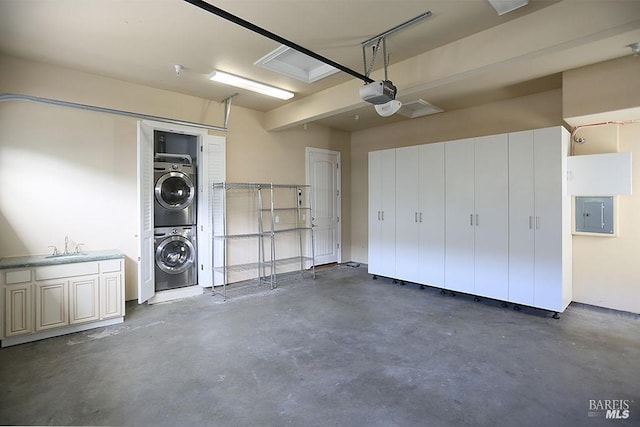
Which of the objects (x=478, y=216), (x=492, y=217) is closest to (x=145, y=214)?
(x=478, y=216)

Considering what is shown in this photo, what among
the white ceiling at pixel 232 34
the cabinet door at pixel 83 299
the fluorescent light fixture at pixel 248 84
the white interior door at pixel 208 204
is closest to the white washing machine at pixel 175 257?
the white interior door at pixel 208 204

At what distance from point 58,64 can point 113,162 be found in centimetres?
119

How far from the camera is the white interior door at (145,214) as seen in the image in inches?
154

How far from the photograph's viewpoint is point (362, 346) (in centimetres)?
305

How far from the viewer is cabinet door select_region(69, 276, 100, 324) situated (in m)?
3.30

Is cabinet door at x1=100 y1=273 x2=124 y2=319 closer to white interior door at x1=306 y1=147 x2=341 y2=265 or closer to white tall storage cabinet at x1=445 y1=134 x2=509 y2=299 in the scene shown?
white interior door at x1=306 y1=147 x2=341 y2=265

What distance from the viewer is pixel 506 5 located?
2.45 meters

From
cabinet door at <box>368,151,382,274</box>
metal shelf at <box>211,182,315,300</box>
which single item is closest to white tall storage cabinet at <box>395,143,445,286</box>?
cabinet door at <box>368,151,382,274</box>

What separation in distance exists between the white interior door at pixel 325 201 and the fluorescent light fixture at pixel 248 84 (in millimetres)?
1889

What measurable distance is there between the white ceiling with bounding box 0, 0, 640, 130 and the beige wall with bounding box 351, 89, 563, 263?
0.42 metres

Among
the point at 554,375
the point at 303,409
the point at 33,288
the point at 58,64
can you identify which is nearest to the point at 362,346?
the point at 303,409

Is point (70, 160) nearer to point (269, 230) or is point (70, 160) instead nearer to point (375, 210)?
point (269, 230)

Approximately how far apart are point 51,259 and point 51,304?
0.45 m

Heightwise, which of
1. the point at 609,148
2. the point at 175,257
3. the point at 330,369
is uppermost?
the point at 609,148
